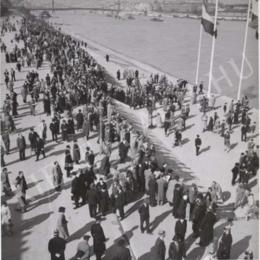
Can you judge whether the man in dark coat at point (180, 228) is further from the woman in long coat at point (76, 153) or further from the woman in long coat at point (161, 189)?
the woman in long coat at point (76, 153)

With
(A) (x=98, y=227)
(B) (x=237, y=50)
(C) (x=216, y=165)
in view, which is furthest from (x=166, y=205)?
(B) (x=237, y=50)

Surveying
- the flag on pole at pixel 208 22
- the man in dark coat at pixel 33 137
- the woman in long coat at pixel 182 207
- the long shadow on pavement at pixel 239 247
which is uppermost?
the flag on pole at pixel 208 22

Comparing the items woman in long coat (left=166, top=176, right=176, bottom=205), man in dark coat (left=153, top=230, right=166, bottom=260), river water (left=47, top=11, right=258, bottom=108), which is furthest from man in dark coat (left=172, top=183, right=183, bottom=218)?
river water (left=47, top=11, right=258, bottom=108)

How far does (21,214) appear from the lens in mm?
13305

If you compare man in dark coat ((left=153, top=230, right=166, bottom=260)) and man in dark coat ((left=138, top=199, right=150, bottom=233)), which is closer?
man in dark coat ((left=153, top=230, right=166, bottom=260))

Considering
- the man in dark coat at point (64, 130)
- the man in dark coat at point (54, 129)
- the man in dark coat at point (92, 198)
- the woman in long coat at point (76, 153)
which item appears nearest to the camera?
the man in dark coat at point (92, 198)

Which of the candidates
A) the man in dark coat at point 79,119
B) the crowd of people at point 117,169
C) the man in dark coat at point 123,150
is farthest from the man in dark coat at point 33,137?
the man in dark coat at point 79,119

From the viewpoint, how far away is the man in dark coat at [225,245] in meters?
11.1

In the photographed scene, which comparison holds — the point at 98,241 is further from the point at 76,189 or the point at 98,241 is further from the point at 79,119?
the point at 79,119

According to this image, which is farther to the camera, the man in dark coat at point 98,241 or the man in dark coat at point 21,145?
the man in dark coat at point 21,145

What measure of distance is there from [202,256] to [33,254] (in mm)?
4368

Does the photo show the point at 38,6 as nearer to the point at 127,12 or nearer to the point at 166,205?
the point at 127,12

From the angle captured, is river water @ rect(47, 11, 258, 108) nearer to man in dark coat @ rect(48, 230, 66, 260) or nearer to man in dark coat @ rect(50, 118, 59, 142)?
man in dark coat @ rect(50, 118, 59, 142)

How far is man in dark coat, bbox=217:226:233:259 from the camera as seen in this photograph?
11141 mm
